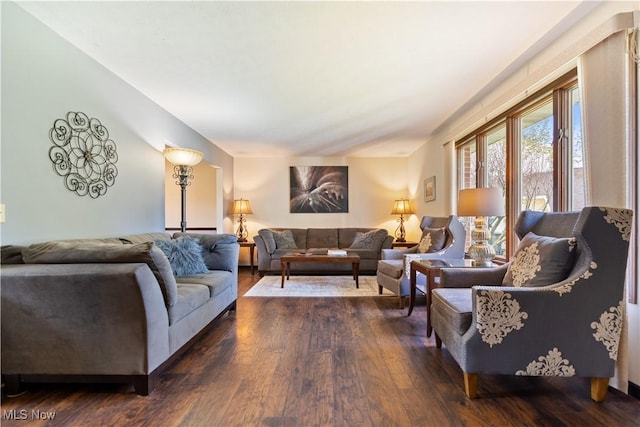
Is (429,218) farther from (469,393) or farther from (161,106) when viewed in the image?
(161,106)

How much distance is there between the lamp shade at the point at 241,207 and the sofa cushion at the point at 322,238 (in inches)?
49.3

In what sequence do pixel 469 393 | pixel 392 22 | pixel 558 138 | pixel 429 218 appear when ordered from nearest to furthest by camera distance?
1. pixel 469 393
2. pixel 392 22
3. pixel 558 138
4. pixel 429 218

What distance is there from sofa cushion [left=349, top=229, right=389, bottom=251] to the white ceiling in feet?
6.90

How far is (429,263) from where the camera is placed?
2633mm

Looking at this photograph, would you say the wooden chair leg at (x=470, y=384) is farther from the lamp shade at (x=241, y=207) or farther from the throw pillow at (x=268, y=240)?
the lamp shade at (x=241, y=207)

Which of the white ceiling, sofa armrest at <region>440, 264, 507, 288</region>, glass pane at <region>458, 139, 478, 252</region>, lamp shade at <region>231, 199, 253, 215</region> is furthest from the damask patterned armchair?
lamp shade at <region>231, 199, 253, 215</region>

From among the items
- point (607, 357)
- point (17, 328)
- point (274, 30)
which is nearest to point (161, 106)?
point (274, 30)

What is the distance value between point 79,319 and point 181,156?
2.16 m

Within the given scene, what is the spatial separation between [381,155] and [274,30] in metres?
4.14

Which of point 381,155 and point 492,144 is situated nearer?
point 492,144

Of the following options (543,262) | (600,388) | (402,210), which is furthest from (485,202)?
(402,210)

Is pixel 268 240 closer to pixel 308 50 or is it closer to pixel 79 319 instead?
pixel 308 50

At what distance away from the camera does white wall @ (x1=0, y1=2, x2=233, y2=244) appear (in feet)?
5.74

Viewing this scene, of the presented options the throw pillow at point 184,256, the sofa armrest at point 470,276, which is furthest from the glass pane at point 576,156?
the throw pillow at point 184,256
